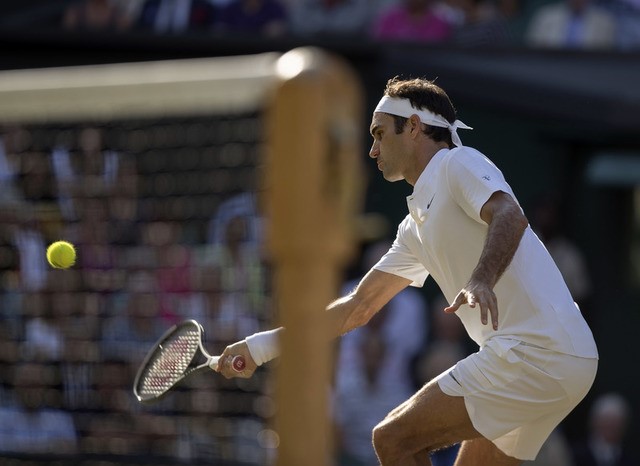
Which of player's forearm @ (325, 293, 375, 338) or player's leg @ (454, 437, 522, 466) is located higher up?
player's forearm @ (325, 293, 375, 338)

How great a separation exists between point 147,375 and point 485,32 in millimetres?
7352

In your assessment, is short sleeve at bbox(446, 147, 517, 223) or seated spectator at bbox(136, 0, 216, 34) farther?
seated spectator at bbox(136, 0, 216, 34)

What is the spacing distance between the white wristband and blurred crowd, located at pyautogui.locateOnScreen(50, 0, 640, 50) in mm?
6986

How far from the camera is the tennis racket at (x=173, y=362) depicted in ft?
16.1

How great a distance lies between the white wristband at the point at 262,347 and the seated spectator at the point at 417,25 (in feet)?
23.8

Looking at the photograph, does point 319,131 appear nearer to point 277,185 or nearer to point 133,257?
point 277,185

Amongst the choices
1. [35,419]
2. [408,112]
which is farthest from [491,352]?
[35,419]

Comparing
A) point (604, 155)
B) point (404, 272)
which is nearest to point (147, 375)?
point (404, 272)

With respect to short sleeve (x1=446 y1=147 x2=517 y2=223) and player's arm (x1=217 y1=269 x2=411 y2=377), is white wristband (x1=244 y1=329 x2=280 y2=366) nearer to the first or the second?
player's arm (x1=217 y1=269 x2=411 y2=377)

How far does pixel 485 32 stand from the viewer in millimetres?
11719

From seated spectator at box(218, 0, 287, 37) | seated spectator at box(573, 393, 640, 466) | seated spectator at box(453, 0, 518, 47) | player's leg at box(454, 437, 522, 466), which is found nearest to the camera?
player's leg at box(454, 437, 522, 466)

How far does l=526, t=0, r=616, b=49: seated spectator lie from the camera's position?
1140 centimetres

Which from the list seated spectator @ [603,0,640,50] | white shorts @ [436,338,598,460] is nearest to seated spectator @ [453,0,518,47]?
seated spectator @ [603,0,640,50]

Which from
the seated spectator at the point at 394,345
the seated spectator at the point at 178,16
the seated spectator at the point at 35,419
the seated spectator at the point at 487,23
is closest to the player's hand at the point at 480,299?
the seated spectator at the point at 35,419
